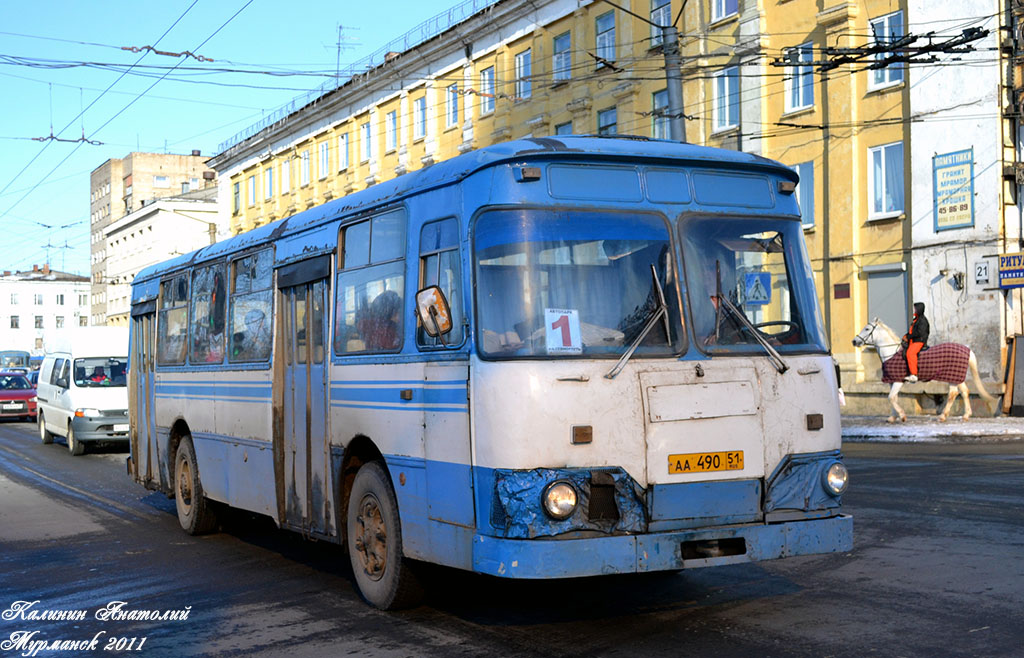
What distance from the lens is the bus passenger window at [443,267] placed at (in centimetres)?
726

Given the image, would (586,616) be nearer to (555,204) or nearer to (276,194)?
(555,204)

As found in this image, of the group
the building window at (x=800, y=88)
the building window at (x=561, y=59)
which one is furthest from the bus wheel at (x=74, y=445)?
the building window at (x=561, y=59)

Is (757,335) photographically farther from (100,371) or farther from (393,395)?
(100,371)

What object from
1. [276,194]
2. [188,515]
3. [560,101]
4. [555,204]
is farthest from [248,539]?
[276,194]

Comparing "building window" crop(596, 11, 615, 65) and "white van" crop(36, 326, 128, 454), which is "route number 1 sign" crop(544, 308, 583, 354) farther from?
"building window" crop(596, 11, 615, 65)

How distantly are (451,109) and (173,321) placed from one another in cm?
3584

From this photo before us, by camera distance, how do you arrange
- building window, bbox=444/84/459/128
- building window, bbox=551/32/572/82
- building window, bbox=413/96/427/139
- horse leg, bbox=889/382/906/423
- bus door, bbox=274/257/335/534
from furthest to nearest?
1. building window, bbox=413/96/427/139
2. building window, bbox=444/84/459/128
3. building window, bbox=551/32/572/82
4. horse leg, bbox=889/382/906/423
5. bus door, bbox=274/257/335/534

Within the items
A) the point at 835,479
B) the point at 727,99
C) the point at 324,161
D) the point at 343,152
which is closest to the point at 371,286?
the point at 835,479

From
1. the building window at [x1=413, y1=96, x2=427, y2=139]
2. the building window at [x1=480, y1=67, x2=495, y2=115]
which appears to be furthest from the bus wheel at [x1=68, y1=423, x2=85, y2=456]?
the building window at [x1=413, y1=96, x2=427, y2=139]

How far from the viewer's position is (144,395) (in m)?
14.4

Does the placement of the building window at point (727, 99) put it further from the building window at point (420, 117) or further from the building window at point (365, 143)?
the building window at point (365, 143)

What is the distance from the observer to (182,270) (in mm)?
13078

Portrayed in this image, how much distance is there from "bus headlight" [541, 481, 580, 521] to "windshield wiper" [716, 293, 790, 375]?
4.97ft

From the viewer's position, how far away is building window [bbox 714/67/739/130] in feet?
116
